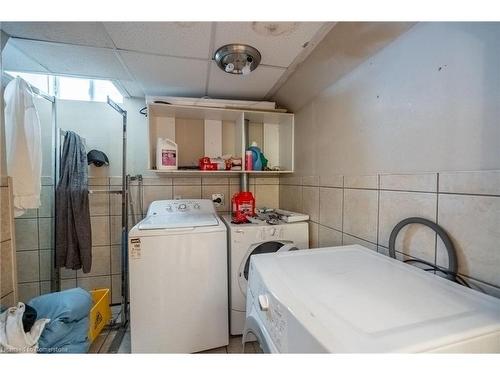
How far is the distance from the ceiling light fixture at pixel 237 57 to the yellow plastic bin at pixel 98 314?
191 centimetres

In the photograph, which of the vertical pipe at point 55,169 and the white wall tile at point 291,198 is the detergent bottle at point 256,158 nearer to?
the white wall tile at point 291,198

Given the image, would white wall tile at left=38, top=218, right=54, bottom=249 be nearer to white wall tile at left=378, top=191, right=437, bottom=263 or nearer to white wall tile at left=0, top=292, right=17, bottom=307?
white wall tile at left=0, top=292, right=17, bottom=307

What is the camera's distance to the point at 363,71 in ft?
3.79

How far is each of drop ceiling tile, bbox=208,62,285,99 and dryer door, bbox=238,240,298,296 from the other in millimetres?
1221

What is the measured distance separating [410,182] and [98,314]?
2.18m

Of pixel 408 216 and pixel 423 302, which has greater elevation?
pixel 408 216

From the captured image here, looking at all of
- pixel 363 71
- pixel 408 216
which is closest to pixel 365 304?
pixel 408 216

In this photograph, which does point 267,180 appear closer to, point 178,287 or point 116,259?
point 178,287

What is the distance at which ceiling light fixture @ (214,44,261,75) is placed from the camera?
1.16 m

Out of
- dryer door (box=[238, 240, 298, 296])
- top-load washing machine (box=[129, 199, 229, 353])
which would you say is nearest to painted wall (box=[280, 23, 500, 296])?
dryer door (box=[238, 240, 298, 296])

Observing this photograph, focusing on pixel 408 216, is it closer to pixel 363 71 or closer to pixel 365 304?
pixel 365 304
